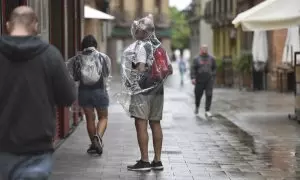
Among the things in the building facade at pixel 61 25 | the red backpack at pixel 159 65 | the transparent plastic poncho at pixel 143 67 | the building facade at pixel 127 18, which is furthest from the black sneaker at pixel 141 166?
the building facade at pixel 127 18

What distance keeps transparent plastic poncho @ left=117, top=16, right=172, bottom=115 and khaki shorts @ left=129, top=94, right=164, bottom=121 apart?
0.02 metres

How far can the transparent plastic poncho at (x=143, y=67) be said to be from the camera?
8117mm

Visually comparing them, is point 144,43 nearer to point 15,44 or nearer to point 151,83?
point 151,83

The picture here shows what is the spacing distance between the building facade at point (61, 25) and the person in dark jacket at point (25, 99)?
132 inches

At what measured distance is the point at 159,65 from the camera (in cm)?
818

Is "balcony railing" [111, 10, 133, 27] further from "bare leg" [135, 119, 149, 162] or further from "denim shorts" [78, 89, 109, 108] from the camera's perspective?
"bare leg" [135, 119, 149, 162]

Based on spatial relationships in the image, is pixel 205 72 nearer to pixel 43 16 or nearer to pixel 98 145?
pixel 43 16

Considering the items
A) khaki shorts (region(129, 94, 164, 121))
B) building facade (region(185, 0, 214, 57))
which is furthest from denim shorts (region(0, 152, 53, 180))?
building facade (region(185, 0, 214, 57))

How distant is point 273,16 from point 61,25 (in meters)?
4.13

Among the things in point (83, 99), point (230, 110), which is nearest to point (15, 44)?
point (83, 99)

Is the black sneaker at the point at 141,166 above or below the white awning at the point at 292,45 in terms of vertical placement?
below

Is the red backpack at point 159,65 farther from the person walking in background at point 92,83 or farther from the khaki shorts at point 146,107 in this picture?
the person walking in background at point 92,83

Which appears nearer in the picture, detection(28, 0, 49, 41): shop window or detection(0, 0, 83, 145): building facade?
detection(0, 0, 83, 145): building facade

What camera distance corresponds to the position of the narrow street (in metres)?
8.07
